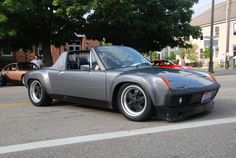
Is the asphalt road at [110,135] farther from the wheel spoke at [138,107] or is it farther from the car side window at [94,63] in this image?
the car side window at [94,63]

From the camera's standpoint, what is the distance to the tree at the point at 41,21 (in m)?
17.8

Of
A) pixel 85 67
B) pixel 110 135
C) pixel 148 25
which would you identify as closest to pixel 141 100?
pixel 110 135

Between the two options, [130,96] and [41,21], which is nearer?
[130,96]

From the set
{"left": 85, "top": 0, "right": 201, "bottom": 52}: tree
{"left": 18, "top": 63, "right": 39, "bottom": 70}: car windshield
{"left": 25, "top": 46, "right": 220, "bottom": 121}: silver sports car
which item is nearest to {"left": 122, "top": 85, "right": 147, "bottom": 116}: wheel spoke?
{"left": 25, "top": 46, "right": 220, "bottom": 121}: silver sports car

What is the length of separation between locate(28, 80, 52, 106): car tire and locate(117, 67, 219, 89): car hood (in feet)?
8.84

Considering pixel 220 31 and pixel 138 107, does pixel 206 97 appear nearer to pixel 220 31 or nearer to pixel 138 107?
pixel 138 107

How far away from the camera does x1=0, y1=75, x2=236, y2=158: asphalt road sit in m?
4.69

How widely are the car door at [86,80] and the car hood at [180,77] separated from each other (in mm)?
679

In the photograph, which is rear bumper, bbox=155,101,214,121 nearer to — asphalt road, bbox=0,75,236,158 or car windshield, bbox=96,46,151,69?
asphalt road, bbox=0,75,236,158

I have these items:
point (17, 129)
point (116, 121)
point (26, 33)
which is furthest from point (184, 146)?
point (26, 33)

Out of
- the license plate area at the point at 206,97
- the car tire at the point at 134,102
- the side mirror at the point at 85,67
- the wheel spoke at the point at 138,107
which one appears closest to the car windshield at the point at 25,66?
the side mirror at the point at 85,67

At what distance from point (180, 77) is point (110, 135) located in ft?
5.78

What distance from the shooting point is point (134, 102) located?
6543 millimetres

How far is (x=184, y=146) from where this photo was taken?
4.87 m
